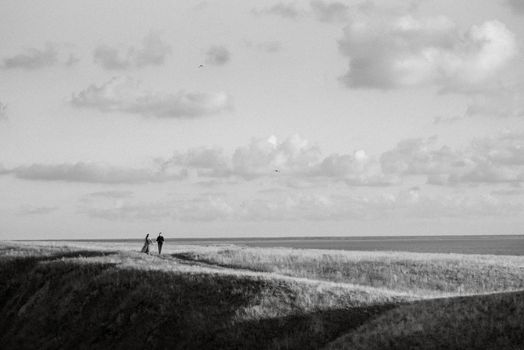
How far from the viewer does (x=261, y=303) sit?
118 feet

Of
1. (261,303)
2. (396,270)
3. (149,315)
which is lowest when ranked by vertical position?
(149,315)

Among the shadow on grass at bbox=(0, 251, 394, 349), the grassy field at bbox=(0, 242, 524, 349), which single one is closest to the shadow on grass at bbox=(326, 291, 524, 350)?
the grassy field at bbox=(0, 242, 524, 349)

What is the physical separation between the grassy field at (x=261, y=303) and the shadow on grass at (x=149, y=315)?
0.08m

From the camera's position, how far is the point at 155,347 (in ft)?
117

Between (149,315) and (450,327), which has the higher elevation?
(450,327)

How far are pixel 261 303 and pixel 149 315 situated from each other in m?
8.05

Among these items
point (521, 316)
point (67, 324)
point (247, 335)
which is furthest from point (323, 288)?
point (67, 324)

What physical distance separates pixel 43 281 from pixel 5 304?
491 centimetres

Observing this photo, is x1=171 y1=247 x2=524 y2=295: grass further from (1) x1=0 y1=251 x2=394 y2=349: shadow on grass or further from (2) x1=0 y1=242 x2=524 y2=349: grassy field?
(1) x1=0 y1=251 x2=394 y2=349: shadow on grass

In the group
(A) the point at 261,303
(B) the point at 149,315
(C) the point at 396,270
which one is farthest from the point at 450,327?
(C) the point at 396,270

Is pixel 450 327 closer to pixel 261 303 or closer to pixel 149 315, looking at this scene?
pixel 261 303

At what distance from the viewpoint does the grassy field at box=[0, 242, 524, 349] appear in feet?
99.1

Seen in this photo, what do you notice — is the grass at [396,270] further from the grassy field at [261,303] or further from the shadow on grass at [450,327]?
the shadow on grass at [450,327]

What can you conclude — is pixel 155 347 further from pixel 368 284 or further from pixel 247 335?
pixel 368 284
